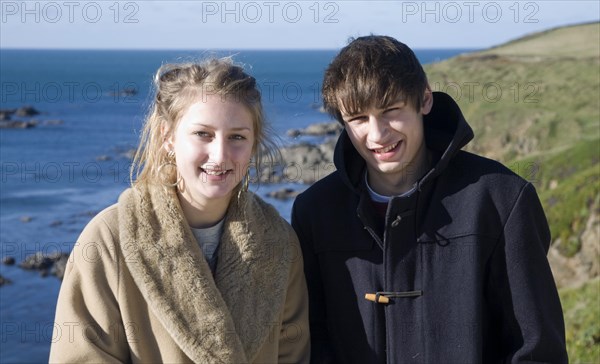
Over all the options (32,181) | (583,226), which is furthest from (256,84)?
(32,181)

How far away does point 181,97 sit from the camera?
12.4ft

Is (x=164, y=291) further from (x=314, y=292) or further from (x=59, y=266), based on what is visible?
(x=59, y=266)

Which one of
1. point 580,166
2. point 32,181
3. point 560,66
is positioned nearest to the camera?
point 580,166

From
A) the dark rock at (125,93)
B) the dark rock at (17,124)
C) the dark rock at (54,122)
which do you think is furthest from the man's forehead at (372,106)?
the dark rock at (125,93)

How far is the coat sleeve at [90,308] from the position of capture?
3.50 meters

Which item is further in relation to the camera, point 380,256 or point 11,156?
point 11,156

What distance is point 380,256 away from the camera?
3.98 meters

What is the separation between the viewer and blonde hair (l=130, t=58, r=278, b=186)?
12.4ft

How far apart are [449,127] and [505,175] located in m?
0.39

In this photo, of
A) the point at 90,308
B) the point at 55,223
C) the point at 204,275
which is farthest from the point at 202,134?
the point at 55,223

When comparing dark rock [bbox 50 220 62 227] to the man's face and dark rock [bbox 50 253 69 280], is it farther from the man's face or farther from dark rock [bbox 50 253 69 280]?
the man's face

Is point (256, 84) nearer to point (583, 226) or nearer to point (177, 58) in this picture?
point (177, 58)

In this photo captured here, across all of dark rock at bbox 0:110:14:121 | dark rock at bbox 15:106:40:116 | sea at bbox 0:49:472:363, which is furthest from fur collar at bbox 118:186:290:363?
dark rock at bbox 15:106:40:116

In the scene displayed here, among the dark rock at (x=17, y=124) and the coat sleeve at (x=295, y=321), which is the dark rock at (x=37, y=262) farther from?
the dark rock at (x=17, y=124)
